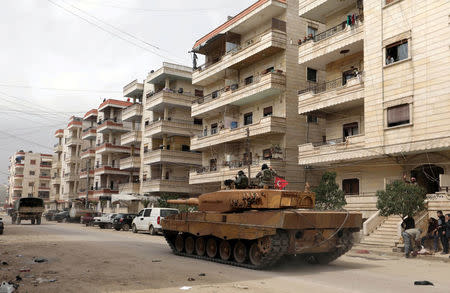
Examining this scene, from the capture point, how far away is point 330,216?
12477 mm

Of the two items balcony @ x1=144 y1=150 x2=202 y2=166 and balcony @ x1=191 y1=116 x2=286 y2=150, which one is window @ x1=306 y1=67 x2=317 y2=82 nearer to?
balcony @ x1=191 y1=116 x2=286 y2=150

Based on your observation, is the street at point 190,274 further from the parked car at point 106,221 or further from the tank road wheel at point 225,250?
the parked car at point 106,221

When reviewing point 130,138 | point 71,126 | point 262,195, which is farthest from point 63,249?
point 71,126

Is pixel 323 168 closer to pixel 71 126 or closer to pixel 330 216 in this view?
pixel 330 216

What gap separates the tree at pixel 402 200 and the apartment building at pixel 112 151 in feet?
119

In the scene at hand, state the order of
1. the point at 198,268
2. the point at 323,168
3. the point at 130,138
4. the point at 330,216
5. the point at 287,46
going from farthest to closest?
the point at 130,138 → the point at 287,46 → the point at 323,168 → the point at 330,216 → the point at 198,268

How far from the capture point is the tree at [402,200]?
687 inches

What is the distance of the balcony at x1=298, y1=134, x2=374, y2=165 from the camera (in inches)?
885

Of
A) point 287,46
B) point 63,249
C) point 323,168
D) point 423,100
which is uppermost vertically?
point 287,46

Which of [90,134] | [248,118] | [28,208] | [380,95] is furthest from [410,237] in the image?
[90,134]

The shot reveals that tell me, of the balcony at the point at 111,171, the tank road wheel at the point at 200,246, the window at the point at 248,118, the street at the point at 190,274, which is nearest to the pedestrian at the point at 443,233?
the street at the point at 190,274

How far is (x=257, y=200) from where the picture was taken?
12750mm

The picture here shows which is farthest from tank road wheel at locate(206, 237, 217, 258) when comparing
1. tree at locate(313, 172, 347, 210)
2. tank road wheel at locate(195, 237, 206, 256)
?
tree at locate(313, 172, 347, 210)

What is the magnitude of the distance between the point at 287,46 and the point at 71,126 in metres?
47.8
